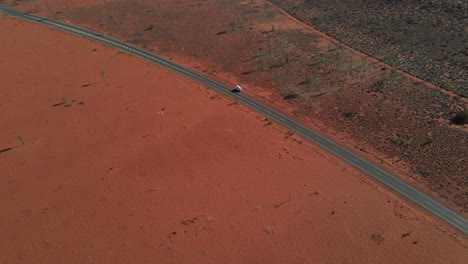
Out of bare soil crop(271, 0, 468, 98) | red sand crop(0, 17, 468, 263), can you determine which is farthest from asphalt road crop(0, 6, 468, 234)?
bare soil crop(271, 0, 468, 98)

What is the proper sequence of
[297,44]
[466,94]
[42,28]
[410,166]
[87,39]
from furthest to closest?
[42,28], [87,39], [297,44], [466,94], [410,166]

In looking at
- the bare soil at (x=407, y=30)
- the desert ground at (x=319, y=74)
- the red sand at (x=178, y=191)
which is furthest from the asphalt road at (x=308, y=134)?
the bare soil at (x=407, y=30)

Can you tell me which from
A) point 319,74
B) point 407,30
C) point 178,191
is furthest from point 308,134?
point 407,30

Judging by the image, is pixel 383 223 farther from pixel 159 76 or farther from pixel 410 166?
pixel 159 76

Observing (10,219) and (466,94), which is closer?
(10,219)

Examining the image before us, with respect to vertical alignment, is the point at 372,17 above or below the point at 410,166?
above

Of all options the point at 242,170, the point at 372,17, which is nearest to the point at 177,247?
the point at 242,170

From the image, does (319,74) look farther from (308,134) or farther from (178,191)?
(178,191)
